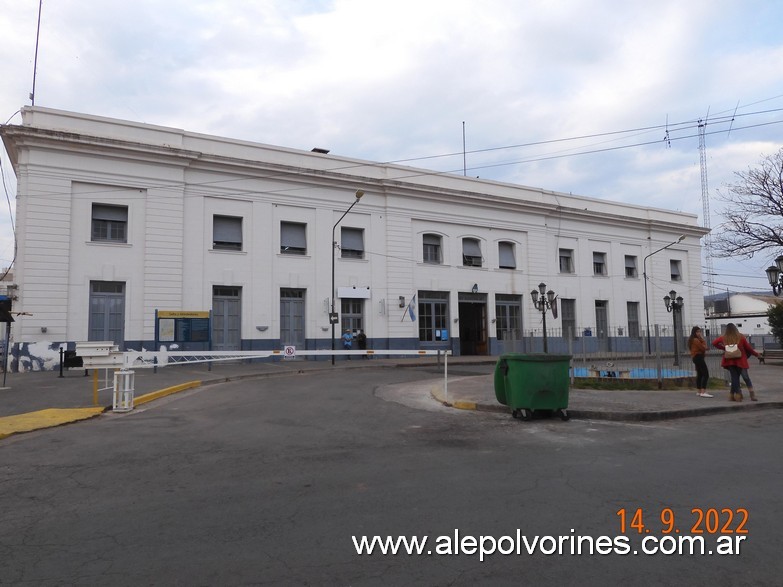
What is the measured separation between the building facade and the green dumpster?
27.0 ft

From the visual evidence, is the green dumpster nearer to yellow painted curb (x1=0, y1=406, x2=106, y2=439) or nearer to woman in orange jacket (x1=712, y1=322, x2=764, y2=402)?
woman in orange jacket (x1=712, y1=322, x2=764, y2=402)

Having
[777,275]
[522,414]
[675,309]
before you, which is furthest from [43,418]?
[675,309]

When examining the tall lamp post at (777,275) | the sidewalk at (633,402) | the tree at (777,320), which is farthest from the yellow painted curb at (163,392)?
the tree at (777,320)

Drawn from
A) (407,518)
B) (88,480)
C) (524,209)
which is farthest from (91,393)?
(524,209)

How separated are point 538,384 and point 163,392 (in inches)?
359

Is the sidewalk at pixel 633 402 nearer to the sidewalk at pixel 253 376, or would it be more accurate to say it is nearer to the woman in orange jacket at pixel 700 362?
the sidewalk at pixel 253 376

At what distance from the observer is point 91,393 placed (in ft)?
45.6

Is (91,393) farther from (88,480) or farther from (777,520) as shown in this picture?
(777,520)

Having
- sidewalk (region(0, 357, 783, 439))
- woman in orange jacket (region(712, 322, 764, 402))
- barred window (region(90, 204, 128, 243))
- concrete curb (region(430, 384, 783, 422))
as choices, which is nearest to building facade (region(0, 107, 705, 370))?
barred window (region(90, 204, 128, 243))

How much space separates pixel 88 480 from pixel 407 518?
11.6 ft

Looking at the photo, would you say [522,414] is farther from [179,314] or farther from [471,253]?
[471,253]

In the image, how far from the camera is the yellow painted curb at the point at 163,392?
41.2ft

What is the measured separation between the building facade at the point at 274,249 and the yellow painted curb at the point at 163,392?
5.62m

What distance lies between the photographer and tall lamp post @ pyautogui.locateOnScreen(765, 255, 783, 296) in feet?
55.4
